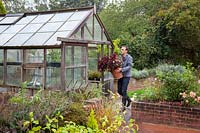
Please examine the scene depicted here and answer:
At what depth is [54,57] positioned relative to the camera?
7.62 metres

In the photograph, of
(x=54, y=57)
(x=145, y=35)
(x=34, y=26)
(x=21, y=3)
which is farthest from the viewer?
(x=21, y=3)

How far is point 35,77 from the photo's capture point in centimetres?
795

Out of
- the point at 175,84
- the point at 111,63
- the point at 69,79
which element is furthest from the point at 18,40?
the point at 175,84

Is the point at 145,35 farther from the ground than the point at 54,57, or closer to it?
farther from the ground

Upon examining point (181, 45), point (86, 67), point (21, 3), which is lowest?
point (86, 67)

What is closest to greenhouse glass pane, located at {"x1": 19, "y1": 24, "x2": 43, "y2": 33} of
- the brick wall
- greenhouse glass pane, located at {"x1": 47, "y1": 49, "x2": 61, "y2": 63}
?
greenhouse glass pane, located at {"x1": 47, "y1": 49, "x2": 61, "y2": 63}

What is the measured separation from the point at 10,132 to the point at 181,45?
12.0m

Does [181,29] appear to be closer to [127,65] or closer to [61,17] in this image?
[61,17]

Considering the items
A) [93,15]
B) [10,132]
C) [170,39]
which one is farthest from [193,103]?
[170,39]

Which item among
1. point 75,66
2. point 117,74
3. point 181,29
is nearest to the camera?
point 117,74

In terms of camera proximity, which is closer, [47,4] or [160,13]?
[160,13]

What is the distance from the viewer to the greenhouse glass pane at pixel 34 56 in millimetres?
7809

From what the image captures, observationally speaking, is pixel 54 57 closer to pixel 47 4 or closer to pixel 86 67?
pixel 86 67

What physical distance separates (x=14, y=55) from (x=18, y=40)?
476 mm
